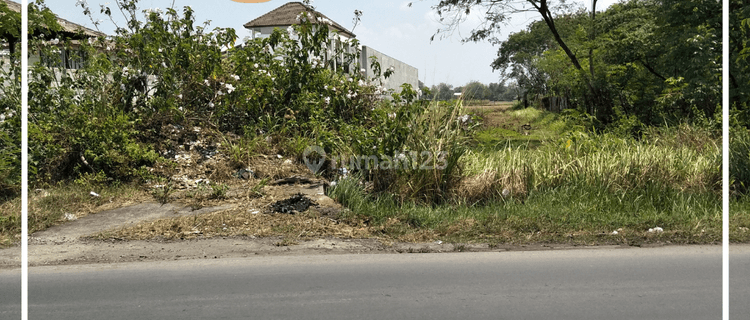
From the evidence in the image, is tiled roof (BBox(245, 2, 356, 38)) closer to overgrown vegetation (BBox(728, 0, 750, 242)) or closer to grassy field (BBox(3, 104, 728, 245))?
grassy field (BBox(3, 104, 728, 245))

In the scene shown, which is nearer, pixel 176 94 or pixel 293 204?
pixel 293 204

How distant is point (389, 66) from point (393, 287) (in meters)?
9.26

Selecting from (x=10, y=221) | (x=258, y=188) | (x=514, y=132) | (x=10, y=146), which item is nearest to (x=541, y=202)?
(x=258, y=188)

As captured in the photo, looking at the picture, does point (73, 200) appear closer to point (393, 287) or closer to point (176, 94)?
point (176, 94)

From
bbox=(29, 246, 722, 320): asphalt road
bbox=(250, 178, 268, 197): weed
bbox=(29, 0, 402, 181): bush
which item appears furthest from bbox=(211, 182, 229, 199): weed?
bbox=(29, 246, 722, 320): asphalt road

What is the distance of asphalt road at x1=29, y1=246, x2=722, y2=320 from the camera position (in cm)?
427

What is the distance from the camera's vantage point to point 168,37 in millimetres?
10695

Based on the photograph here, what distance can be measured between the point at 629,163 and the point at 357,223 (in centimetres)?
414

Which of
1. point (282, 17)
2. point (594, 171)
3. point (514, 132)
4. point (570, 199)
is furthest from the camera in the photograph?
point (282, 17)

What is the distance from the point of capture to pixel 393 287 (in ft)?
15.8

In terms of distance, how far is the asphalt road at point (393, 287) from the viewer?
4.27 metres

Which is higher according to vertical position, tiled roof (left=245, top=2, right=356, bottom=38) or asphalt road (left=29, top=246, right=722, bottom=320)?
tiled roof (left=245, top=2, right=356, bottom=38)

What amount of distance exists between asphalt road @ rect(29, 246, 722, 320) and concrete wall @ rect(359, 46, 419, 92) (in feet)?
20.9

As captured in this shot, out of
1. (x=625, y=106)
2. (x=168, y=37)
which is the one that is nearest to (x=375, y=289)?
(x=168, y=37)
